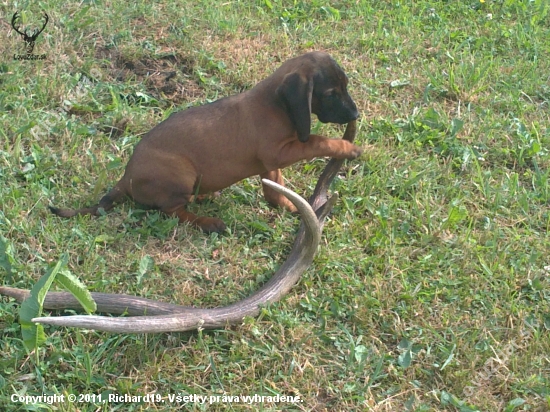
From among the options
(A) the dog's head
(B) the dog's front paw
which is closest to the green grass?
(B) the dog's front paw

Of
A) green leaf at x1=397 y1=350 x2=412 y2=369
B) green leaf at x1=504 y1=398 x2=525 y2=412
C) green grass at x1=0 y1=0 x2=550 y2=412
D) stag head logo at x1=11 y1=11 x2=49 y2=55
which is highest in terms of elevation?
stag head logo at x1=11 y1=11 x2=49 y2=55

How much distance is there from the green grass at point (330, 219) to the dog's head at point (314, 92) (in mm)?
715

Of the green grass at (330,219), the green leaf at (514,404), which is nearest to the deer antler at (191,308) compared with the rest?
the green grass at (330,219)

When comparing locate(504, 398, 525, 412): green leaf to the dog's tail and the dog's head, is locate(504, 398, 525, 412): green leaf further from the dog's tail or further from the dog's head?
the dog's tail

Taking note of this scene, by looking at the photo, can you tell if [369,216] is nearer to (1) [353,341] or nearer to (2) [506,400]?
(1) [353,341]

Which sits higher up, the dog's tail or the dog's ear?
the dog's ear

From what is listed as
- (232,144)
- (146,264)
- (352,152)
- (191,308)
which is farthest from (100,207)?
(352,152)

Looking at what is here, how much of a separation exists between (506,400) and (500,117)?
122 inches

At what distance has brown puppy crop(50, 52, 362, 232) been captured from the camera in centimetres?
467

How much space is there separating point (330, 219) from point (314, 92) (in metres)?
0.92

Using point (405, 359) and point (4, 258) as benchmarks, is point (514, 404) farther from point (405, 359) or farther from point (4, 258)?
point (4, 258)

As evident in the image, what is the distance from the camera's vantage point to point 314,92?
4645 mm

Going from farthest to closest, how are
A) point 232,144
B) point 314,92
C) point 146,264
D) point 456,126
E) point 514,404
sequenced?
point 456,126, point 232,144, point 314,92, point 146,264, point 514,404

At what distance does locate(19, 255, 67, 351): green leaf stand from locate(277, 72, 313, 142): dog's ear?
179cm
